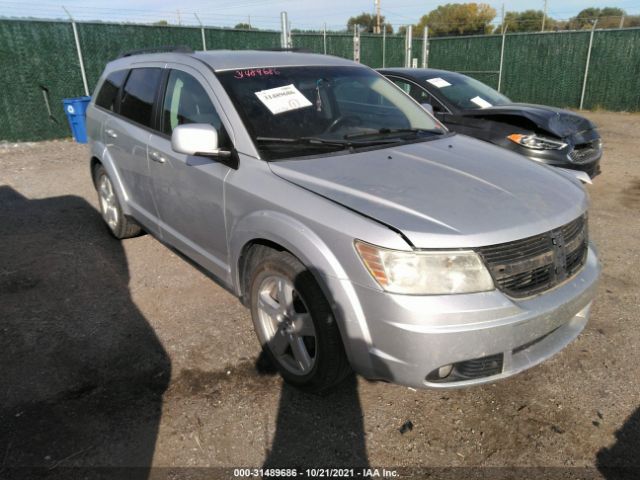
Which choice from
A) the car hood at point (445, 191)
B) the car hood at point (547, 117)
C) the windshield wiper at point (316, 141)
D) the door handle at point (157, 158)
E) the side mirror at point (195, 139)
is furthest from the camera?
the car hood at point (547, 117)

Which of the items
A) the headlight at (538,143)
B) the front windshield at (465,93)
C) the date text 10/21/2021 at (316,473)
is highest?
the front windshield at (465,93)

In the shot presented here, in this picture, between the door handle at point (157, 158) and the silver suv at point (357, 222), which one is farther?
the door handle at point (157, 158)

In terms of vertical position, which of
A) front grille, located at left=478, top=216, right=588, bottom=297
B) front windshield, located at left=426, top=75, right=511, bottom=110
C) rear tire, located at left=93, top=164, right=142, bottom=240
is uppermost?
front windshield, located at left=426, top=75, right=511, bottom=110

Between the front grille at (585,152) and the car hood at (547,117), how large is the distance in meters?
0.18

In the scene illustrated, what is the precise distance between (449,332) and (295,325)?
89cm

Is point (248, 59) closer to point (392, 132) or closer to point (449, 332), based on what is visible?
point (392, 132)

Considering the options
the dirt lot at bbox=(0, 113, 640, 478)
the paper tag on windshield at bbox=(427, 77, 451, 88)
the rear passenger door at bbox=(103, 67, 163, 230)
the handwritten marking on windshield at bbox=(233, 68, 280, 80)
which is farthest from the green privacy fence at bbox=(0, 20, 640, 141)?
the handwritten marking on windshield at bbox=(233, 68, 280, 80)

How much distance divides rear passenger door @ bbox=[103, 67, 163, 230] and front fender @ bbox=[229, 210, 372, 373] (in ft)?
5.97

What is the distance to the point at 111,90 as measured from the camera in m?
4.70

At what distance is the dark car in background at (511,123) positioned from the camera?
19.0ft

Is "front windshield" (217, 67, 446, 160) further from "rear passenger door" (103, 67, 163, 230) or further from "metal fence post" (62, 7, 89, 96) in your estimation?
"metal fence post" (62, 7, 89, 96)

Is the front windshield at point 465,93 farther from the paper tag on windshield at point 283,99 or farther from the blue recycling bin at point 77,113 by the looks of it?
the blue recycling bin at point 77,113

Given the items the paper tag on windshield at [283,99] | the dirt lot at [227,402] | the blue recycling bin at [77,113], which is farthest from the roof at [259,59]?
the blue recycling bin at [77,113]

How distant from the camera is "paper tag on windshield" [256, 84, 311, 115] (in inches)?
122
